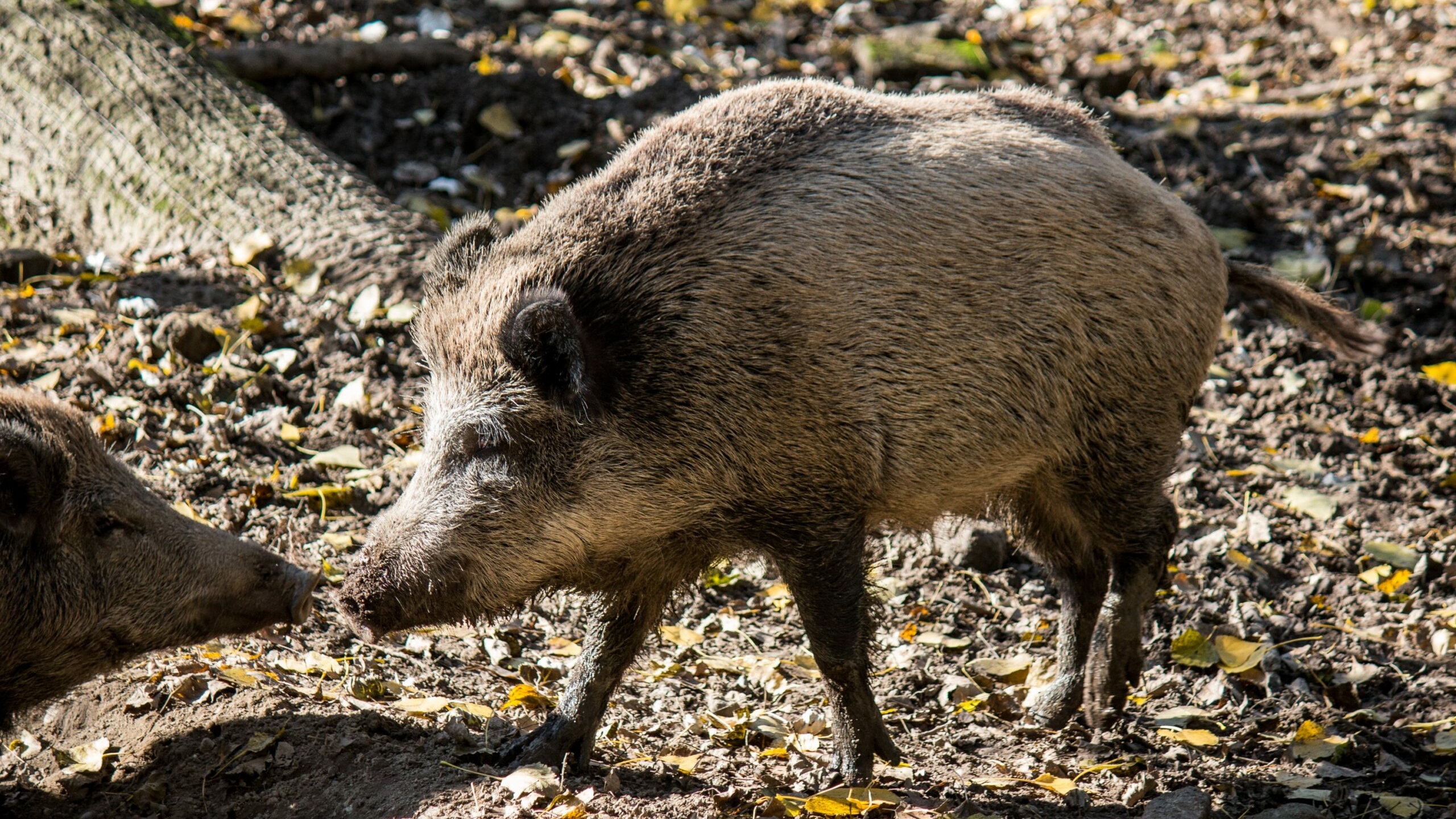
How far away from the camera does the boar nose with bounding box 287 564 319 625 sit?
3.85 m

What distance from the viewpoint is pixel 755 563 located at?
5.20m

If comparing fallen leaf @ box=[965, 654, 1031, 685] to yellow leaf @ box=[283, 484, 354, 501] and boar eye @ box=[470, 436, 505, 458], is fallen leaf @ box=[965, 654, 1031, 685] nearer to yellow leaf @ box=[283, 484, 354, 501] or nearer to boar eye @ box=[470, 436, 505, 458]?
boar eye @ box=[470, 436, 505, 458]

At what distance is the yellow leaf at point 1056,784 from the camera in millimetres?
3789

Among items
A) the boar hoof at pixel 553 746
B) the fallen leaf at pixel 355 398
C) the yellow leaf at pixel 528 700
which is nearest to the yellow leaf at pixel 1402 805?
the boar hoof at pixel 553 746

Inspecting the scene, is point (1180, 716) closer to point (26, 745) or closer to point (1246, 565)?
point (1246, 565)

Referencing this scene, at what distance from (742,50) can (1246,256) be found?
3828mm

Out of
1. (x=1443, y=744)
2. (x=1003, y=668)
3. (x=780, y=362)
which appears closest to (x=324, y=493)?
(x=780, y=362)

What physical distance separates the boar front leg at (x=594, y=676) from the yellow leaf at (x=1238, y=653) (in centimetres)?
208

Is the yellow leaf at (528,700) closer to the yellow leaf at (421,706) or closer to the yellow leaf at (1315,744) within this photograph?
the yellow leaf at (421,706)

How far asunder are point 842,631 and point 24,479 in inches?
94.0

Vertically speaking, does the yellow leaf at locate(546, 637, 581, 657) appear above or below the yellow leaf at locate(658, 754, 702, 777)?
below

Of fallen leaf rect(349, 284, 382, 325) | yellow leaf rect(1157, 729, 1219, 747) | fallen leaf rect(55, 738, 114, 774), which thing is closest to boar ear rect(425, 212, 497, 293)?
fallen leaf rect(55, 738, 114, 774)

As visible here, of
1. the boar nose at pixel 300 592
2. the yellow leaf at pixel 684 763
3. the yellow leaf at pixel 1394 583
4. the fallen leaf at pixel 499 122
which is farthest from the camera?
the fallen leaf at pixel 499 122

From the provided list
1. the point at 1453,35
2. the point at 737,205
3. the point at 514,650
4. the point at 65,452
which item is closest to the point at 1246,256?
the point at 1453,35
